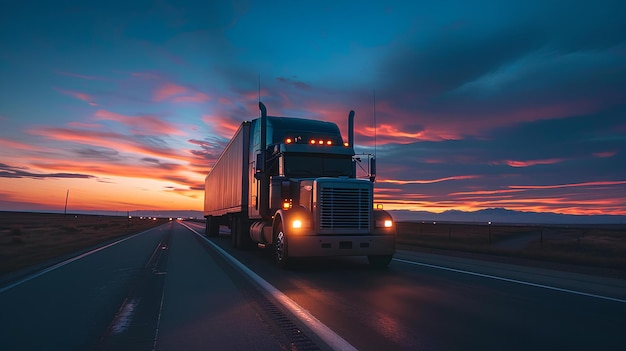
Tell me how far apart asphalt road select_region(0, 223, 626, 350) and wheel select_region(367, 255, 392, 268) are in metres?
1.01

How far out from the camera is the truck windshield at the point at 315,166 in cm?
1391

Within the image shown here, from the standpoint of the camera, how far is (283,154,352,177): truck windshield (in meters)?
13.9

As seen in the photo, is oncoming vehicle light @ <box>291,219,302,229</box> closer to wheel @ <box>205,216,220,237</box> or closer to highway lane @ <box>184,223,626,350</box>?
highway lane @ <box>184,223,626,350</box>

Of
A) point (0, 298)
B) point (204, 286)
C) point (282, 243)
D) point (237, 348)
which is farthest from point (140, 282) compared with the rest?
point (237, 348)

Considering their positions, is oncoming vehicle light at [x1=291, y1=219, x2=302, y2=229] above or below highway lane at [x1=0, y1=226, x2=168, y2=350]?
above

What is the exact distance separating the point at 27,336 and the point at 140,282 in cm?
472

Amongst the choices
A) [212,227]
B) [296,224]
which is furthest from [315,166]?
[212,227]

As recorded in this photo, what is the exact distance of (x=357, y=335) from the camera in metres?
5.64

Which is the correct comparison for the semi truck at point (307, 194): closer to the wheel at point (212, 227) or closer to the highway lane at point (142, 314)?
the highway lane at point (142, 314)

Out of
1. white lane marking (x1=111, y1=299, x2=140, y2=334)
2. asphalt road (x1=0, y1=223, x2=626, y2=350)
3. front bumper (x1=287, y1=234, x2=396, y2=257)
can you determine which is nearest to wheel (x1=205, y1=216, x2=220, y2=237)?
asphalt road (x1=0, y1=223, x2=626, y2=350)

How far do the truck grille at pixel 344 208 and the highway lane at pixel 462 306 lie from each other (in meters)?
1.26

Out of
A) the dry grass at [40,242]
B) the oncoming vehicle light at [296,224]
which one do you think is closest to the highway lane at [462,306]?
the oncoming vehicle light at [296,224]

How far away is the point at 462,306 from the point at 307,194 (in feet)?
20.1

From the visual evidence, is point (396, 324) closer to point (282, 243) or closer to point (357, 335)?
point (357, 335)
